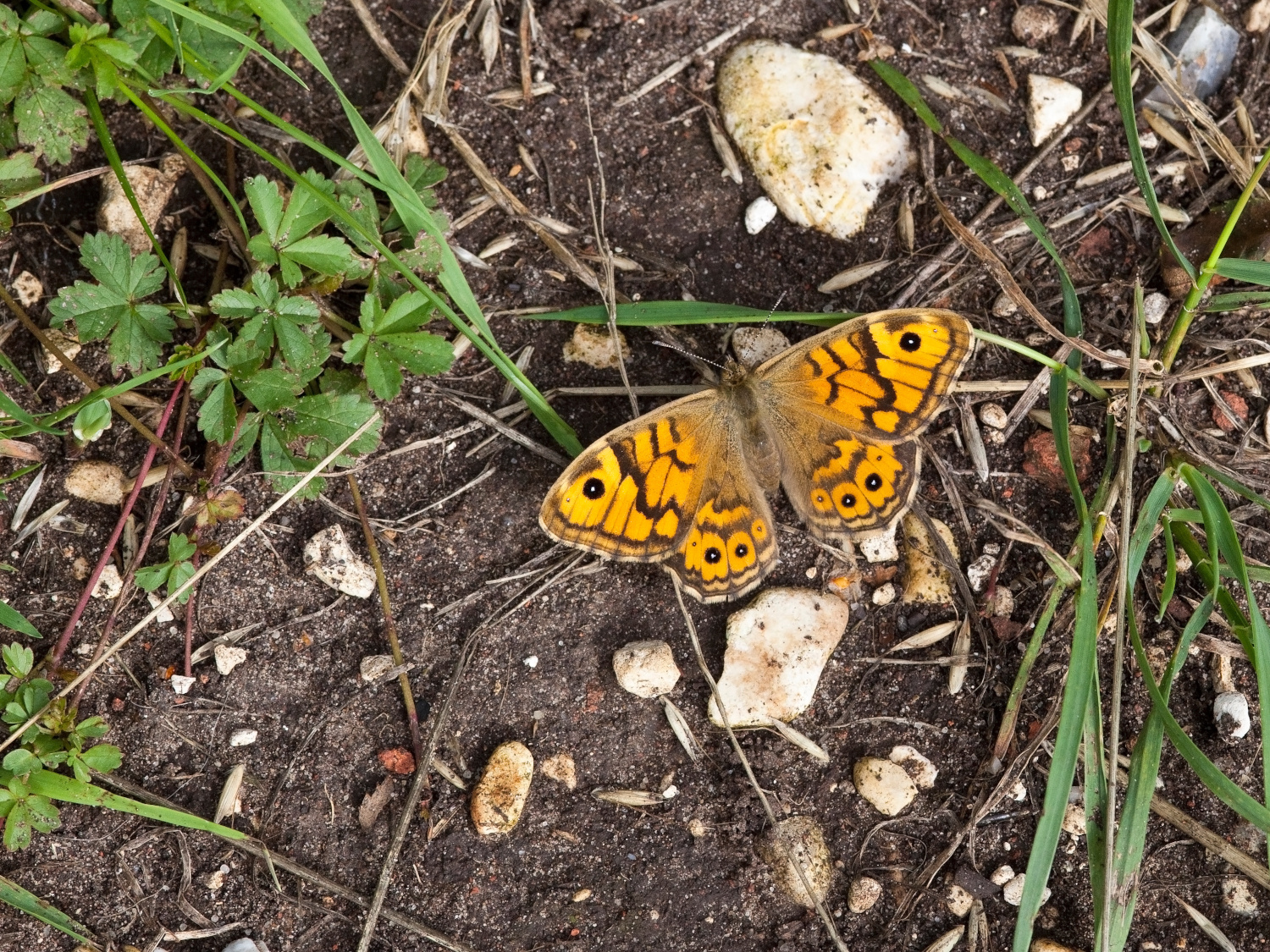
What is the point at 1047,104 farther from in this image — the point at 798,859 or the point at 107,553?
the point at 107,553

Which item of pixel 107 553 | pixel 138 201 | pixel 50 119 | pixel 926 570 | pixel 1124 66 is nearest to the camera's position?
pixel 1124 66

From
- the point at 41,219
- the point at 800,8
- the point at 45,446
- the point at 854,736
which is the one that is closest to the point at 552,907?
the point at 854,736

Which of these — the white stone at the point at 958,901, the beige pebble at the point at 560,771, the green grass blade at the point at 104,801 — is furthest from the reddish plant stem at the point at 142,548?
the white stone at the point at 958,901

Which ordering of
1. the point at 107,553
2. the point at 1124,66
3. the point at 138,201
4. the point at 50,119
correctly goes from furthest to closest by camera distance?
the point at 138,201 < the point at 107,553 < the point at 50,119 < the point at 1124,66

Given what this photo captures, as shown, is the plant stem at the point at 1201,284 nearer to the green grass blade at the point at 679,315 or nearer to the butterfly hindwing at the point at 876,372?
the butterfly hindwing at the point at 876,372

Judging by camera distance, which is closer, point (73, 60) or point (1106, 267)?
point (73, 60)

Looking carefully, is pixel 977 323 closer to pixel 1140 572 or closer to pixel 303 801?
pixel 1140 572

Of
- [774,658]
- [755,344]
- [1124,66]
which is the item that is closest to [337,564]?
[774,658]

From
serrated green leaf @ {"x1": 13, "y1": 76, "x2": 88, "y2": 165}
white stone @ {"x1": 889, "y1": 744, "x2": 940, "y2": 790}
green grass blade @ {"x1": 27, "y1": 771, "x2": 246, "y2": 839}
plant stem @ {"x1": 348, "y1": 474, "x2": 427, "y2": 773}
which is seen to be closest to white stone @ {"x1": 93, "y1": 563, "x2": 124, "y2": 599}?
green grass blade @ {"x1": 27, "y1": 771, "x2": 246, "y2": 839}
